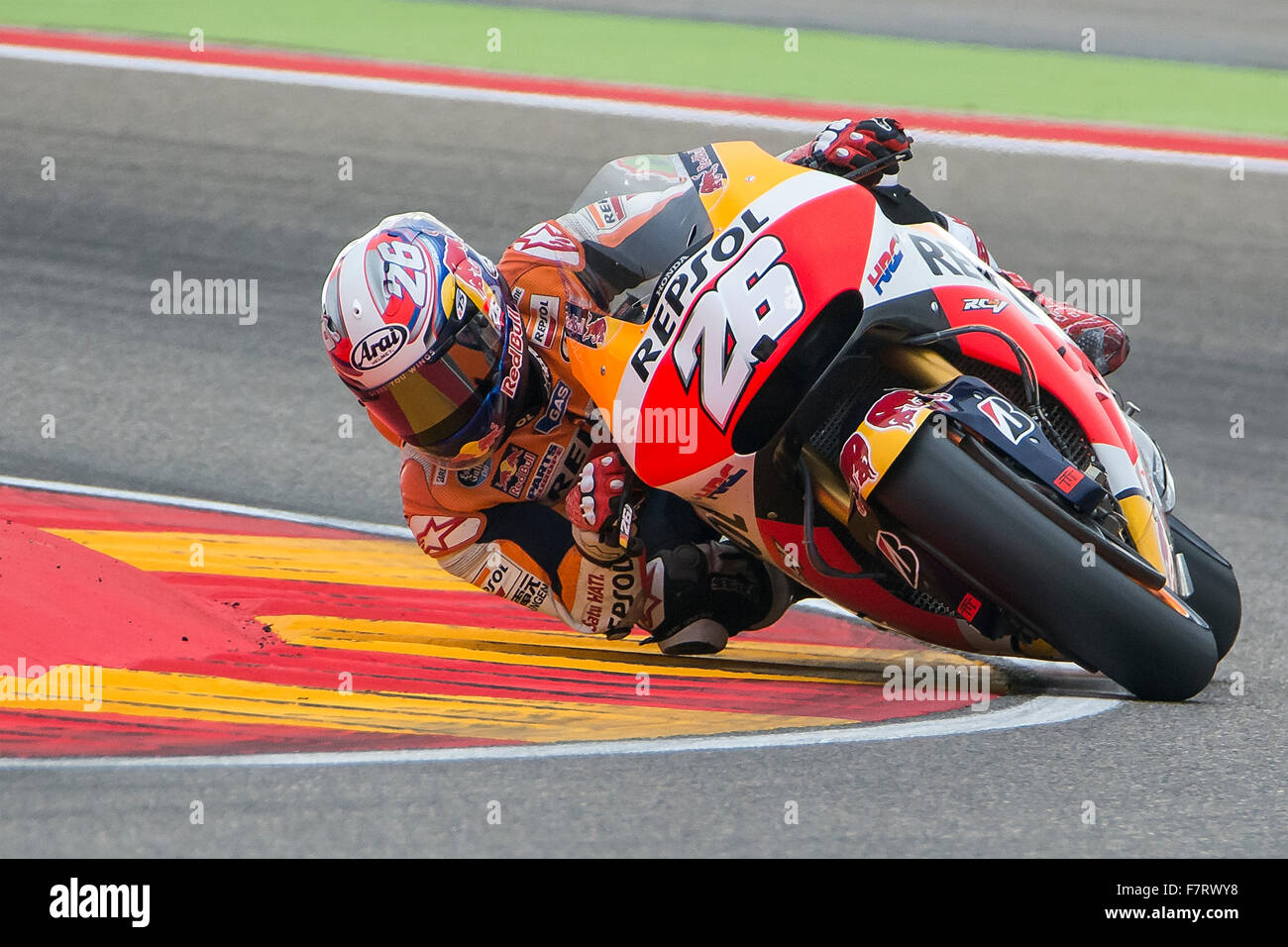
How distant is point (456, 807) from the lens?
372 cm

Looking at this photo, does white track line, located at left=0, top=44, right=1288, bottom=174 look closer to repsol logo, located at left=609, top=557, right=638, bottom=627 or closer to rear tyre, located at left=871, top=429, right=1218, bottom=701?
repsol logo, located at left=609, top=557, right=638, bottom=627

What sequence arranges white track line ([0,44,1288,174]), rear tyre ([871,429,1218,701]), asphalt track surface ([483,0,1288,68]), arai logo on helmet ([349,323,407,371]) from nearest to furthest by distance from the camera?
rear tyre ([871,429,1218,701]), arai logo on helmet ([349,323,407,371]), white track line ([0,44,1288,174]), asphalt track surface ([483,0,1288,68])

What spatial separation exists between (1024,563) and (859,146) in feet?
5.06

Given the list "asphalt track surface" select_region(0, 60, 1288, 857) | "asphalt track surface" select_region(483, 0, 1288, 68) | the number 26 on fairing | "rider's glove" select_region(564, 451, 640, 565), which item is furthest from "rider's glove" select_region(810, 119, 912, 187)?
"asphalt track surface" select_region(483, 0, 1288, 68)

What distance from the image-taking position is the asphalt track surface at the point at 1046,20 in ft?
42.3

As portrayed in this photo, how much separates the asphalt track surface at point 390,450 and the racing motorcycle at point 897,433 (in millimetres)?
376

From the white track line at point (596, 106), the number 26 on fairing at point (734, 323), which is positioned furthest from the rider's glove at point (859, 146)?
the white track line at point (596, 106)

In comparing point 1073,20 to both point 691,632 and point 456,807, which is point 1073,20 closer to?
point 691,632

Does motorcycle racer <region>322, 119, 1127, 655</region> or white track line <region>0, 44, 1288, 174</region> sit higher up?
white track line <region>0, 44, 1288, 174</region>

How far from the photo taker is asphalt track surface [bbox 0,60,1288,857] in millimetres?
3633

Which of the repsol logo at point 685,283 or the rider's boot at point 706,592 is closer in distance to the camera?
the repsol logo at point 685,283

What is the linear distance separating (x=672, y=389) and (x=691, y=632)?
1029 millimetres

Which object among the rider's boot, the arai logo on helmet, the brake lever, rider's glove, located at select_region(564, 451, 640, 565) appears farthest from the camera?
the rider's boot

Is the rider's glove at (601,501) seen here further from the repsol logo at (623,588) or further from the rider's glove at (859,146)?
the rider's glove at (859,146)
